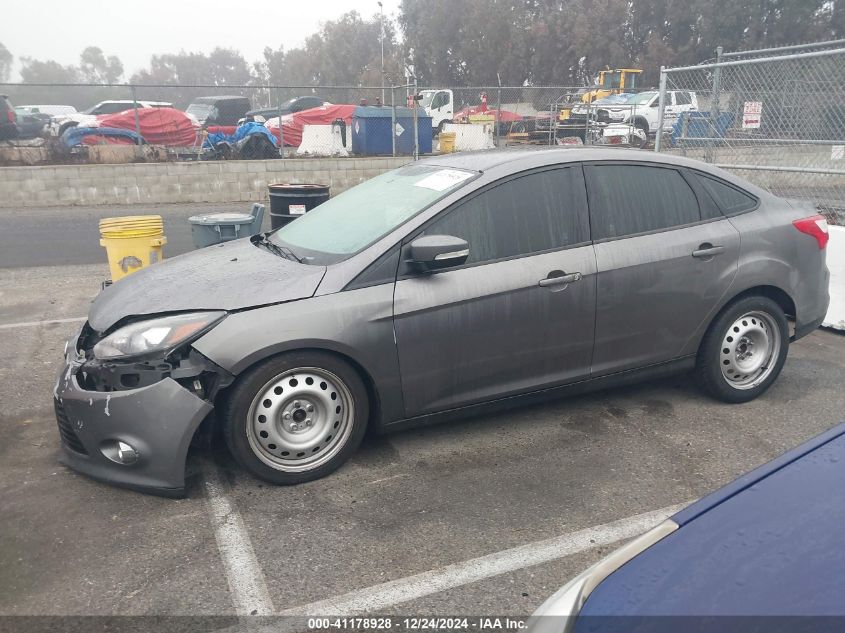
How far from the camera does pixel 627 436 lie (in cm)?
399

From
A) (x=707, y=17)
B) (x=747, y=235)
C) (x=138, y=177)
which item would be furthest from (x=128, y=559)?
(x=707, y=17)

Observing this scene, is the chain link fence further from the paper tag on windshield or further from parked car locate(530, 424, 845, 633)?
parked car locate(530, 424, 845, 633)

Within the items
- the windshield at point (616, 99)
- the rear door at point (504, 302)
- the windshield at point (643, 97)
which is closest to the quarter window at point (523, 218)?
the rear door at point (504, 302)

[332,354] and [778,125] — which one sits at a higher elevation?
[778,125]

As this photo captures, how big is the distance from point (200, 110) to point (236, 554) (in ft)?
81.8

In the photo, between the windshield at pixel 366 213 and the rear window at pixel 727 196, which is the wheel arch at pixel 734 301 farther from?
the windshield at pixel 366 213

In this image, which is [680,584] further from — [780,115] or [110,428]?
[780,115]

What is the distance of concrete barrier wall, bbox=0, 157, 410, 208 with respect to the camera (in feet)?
47.5

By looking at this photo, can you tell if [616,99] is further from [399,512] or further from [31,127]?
[399,512]

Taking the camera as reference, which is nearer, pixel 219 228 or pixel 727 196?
pixel 727 196

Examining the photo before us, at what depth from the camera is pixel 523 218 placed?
3.81 meters

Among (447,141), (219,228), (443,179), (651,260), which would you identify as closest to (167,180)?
(447,141)

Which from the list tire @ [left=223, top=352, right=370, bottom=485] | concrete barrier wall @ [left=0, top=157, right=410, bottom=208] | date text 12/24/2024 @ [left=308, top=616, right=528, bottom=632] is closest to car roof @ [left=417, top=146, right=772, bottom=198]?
tire @ [left=223, top=352, right=370, bottom=485]

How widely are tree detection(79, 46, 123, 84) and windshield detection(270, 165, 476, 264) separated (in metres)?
151
